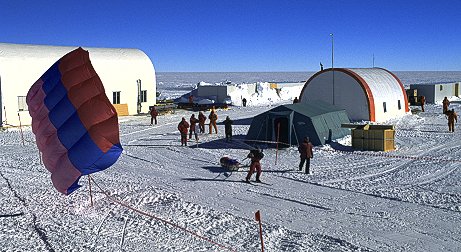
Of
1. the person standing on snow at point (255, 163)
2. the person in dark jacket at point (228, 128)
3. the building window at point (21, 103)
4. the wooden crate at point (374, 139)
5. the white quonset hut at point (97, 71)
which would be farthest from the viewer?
the building window at point (21, 103)

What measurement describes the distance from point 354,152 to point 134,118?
56.2 feet

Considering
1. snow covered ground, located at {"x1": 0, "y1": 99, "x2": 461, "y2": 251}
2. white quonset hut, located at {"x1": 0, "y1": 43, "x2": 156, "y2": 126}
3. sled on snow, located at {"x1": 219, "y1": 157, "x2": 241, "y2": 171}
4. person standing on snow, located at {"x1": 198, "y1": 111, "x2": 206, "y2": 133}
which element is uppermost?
white quonset hut, located at {"x1": 0, "y1": 43, "x2": 156, "y2": 126}

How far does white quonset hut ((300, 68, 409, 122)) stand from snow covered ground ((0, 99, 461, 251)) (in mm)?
8843

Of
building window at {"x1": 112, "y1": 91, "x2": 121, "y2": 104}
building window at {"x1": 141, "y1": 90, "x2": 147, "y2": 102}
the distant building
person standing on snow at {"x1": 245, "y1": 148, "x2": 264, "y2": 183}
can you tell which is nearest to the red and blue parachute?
person standing on snow at {"x1": 245, "y1": 148, "x2": 264, "y2": 183}

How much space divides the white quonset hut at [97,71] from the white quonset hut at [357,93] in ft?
38.9

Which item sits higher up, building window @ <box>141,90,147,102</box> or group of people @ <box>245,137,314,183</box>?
building window @ <box>141,90,147,102</box>

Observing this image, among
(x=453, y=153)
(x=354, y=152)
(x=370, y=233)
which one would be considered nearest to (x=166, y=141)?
(x=354, y=152)

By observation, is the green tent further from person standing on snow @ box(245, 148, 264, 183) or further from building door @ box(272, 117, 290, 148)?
person standing on snow @ box(245, 148, 264, 183)

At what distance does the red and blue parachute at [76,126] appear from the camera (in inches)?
369

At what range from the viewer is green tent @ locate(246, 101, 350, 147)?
19.3 metres

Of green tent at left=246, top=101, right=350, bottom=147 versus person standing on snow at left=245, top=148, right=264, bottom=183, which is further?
green tent at left=246, top=101, right=350, bottom=147

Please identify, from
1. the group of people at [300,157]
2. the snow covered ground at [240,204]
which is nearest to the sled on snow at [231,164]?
the snow covered ground at [240,204]

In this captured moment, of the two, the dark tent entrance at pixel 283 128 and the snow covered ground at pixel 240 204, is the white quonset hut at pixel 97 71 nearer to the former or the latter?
the snow covered ground at pixel 240 204

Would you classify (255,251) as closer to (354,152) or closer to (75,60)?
(75,60)
